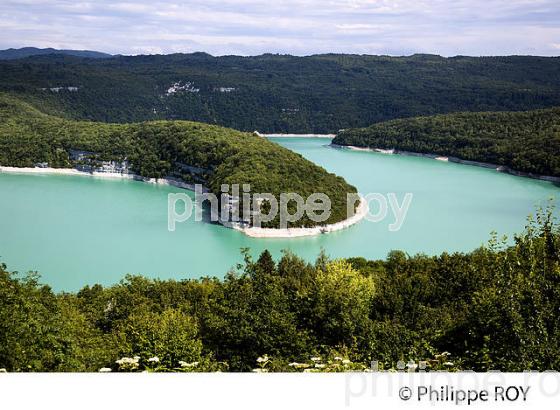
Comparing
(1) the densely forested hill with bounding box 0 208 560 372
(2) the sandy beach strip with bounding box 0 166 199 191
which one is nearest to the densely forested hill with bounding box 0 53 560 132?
(2) the sandy beach strip with bounding box 0 166 199 191

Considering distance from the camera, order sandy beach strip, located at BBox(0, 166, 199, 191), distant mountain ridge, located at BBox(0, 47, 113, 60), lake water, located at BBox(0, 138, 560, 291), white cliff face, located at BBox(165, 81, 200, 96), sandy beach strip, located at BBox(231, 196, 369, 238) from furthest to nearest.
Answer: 1. distant mountain ridge, located at BBox(0, 47, 113, 60)
2. white cliff face, located at BBox(165, 81, 200, 96)
3. sandy beach strip, located at BBox(0, 166, 199, 191)
4. sandy beach strip, located at BBox(231, 196, 369, 238)
5. lake water, located at BBox(0, 138, 560, 291)

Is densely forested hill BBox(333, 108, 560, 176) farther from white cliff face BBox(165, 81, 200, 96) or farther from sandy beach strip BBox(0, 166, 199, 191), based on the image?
white cliff face BBox(165, 81, 200, 96)

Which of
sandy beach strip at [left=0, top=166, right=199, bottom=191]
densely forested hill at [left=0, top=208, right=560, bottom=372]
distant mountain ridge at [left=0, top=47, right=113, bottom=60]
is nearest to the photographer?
densely forested hill at [left=0, top=208, right=560, bottom=372]

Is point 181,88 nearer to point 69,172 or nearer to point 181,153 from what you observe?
point 69,172

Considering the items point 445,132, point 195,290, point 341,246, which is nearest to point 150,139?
point 341,246

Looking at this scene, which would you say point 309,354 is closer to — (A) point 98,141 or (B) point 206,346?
(B) point 206,346

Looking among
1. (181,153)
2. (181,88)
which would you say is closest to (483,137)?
(181,153)
